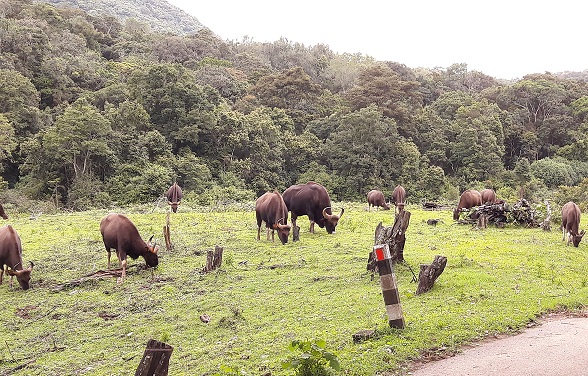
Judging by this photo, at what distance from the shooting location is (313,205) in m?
18.1

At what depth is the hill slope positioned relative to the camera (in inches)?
4789

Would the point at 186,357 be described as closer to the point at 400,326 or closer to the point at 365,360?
the point at 365,360

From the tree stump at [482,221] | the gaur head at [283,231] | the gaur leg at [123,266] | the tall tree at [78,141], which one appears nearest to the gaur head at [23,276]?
the gaur leg at [123,266]

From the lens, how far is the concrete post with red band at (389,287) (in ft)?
23.5

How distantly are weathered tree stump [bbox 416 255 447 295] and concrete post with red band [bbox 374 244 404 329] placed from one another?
227cm

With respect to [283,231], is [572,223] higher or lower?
lower

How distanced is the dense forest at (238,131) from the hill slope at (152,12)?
61.3 m

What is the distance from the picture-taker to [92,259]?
49.8 feet

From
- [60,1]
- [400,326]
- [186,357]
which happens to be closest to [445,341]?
[400,326]

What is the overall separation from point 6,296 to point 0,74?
1249 inches

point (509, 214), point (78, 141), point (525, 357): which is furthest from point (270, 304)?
point (78, 141)

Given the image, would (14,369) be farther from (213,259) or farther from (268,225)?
(268,225)

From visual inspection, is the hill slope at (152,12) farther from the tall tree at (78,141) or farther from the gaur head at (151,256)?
the gaur head at (151,256)

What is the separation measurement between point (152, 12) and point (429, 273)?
167561 millimetres
